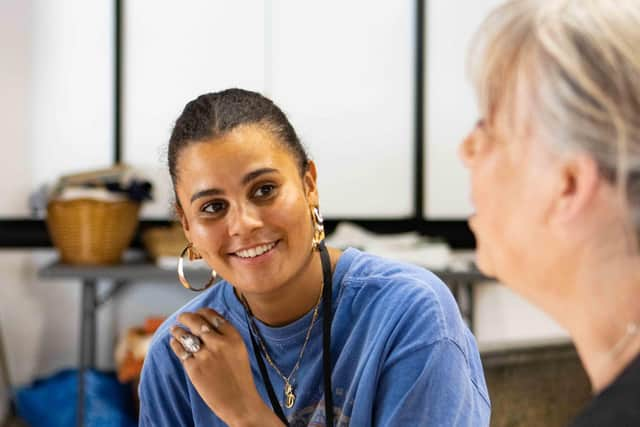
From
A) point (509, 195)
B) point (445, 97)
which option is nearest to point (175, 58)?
point (445, 97)

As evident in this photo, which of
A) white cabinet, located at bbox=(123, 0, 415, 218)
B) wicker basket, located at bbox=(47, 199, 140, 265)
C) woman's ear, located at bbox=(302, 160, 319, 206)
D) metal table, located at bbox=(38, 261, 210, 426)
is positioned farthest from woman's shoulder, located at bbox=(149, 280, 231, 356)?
white cabinet, located at bbox=(123, 0, 415, 218)

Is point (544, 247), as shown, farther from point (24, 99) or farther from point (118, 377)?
point (24, 99)

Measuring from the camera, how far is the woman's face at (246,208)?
1.28 m

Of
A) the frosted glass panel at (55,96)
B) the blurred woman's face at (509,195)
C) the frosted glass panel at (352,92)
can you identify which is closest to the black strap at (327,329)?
the blurred woman's face at (509,195)

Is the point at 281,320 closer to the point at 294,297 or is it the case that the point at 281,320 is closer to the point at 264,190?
the point at 294,297

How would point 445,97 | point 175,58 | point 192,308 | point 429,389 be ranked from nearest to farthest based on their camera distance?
point 429,389, point 192,308, point 175,58, point 445,97

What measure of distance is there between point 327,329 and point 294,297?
0.09 m

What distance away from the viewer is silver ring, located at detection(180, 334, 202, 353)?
1293 millimetres

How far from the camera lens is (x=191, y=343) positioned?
1.30 metres

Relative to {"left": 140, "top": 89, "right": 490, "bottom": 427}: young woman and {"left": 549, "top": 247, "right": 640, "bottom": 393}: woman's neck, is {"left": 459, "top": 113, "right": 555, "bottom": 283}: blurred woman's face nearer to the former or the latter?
{"left": 549, "top": 247, "right": 640, "bottom": 393}: woman's neck

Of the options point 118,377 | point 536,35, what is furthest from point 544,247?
point 118,377

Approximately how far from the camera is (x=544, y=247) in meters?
0.76

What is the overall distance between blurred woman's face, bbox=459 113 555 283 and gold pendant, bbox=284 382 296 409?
571mm

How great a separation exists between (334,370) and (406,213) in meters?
2.41
